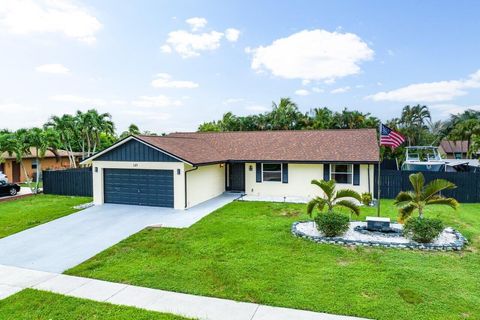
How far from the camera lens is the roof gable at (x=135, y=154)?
14391 mm

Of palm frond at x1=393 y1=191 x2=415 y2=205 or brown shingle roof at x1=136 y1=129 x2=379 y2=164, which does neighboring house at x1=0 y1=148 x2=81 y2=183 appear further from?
palm frond at x1=393 y1=191 x2=415 y2=205

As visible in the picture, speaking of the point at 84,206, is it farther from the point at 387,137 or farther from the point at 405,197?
the point at 387,137

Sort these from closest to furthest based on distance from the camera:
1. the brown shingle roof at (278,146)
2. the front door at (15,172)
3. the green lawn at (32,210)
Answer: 1. the green lawn at (32,210)
2. the brown shingle roof at (278,146)
3. the front door at (15,172)

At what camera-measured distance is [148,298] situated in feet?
19.8

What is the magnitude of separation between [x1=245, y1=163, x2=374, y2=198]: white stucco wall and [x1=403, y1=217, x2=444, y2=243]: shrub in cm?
748

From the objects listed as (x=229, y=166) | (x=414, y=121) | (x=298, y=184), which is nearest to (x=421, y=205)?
(x=298, y=184)

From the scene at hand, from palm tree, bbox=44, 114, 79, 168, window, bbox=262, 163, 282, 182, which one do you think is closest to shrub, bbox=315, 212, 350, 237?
window, bbox=262, 163, 282, 182

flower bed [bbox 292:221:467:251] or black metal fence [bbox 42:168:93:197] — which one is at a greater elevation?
black metal fence [bbox 42:168:93:197]

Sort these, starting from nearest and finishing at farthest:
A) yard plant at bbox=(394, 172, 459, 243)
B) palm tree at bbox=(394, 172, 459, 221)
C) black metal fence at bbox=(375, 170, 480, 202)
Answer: yard plant at bbox=(394, 172, 459, 243), palm tree at bbox=(394, 172, 459, 221), black metal fence at bbox=(375, 170, 480, 202)

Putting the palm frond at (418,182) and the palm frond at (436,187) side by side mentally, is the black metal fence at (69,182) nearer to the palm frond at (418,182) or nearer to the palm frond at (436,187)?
the palm frond at (418,182)

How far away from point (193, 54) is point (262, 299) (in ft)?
66.7

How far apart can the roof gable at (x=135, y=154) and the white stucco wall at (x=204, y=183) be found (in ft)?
4.53

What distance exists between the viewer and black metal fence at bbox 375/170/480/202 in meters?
15.6

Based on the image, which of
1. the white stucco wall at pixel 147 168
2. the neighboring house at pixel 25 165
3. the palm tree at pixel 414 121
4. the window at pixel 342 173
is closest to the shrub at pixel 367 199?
the window at pixel 342 173
